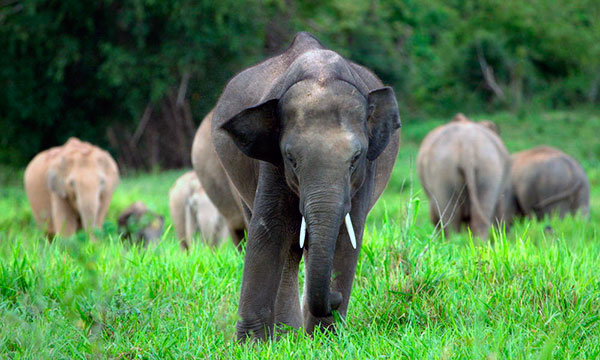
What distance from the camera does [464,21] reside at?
123 ft

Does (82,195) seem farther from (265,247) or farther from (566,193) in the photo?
(265,247)

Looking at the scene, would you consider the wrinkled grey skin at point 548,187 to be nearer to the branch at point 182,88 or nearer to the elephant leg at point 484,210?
the elephant leg at point 484,210

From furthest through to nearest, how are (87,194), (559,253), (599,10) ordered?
(599,10), (87,194), (559,253)

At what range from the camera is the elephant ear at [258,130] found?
3.96m

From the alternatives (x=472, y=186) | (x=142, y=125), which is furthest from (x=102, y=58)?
(x=472, y=186)

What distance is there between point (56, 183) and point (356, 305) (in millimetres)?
8224

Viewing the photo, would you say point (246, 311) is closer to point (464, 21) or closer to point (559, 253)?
point (559, 253)

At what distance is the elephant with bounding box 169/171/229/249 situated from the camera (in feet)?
31.2

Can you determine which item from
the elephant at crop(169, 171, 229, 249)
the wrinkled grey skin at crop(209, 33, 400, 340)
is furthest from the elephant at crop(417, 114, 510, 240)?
the wrinkled grey skin at crop(209, 33, 400, 340)

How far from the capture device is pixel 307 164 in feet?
12.1

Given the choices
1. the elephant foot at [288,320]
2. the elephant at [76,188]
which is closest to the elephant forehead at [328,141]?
the elephant foot at [288,320]

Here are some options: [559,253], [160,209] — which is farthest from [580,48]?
[559,253]

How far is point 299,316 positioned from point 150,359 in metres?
1.20

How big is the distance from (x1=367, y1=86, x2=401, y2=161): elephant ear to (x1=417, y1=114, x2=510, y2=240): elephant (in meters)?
5.99
